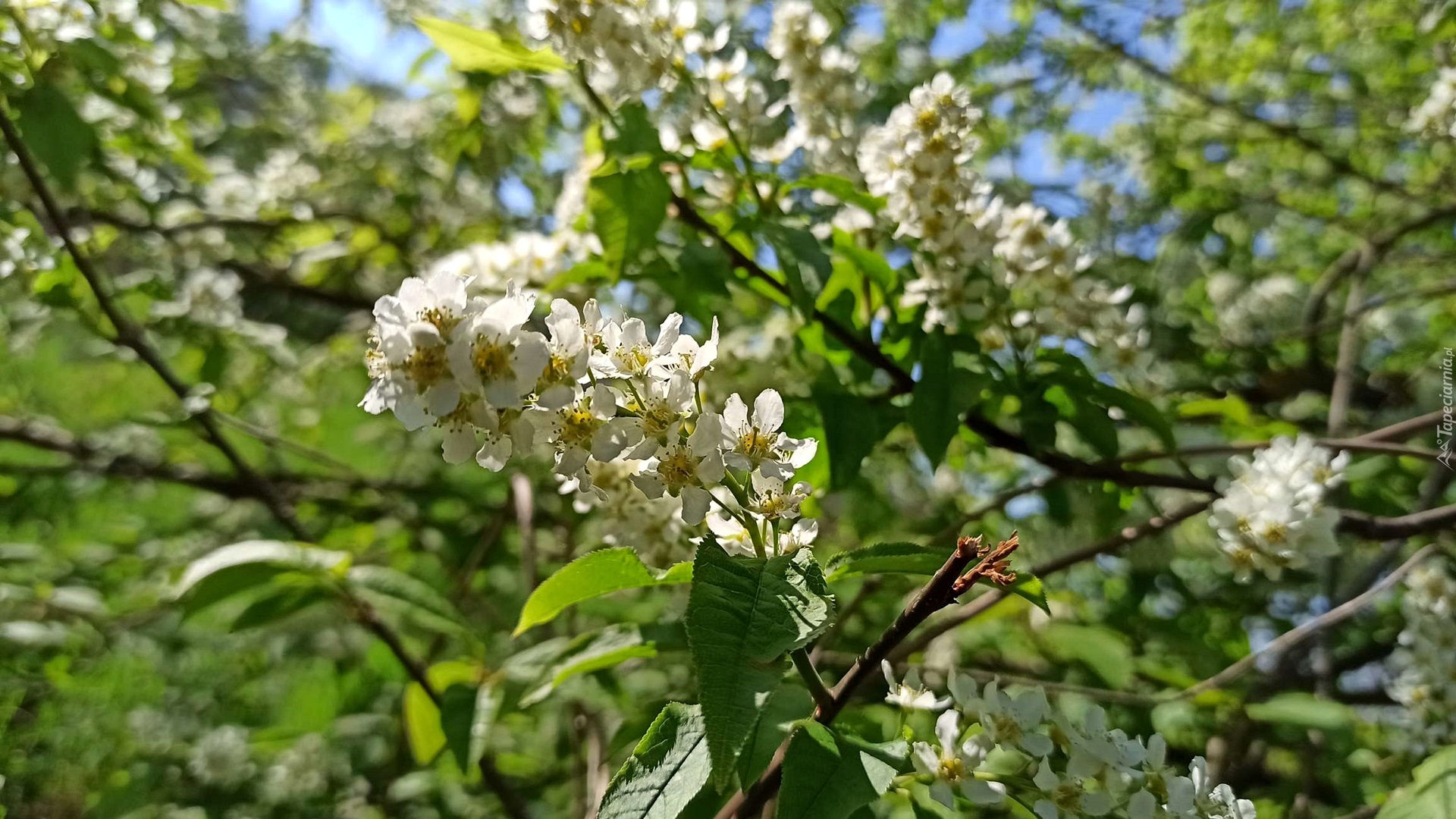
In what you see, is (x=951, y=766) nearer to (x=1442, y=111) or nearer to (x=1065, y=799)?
(x=1065, y=799)

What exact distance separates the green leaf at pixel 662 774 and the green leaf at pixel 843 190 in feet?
3.46

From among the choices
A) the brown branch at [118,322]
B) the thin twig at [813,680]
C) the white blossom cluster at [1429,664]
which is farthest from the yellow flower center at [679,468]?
the white blossom cluster at [1429,664]

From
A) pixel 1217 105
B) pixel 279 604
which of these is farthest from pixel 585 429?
pixel 1217 105

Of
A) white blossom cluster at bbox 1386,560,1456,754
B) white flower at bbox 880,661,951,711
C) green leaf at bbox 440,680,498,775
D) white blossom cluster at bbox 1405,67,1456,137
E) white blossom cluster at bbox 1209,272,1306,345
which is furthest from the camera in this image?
white blossom cluster at bbox 1209,272,1306,345

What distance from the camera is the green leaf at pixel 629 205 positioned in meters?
1.64

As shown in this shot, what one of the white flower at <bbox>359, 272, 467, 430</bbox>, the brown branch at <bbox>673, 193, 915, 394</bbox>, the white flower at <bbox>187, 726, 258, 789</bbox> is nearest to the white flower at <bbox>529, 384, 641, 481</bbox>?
the white flower at <bbox>359, 272, 467, 430</bbox>

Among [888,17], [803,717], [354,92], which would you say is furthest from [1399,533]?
[354,92]

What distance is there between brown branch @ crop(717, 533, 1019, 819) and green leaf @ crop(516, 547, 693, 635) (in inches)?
8.3

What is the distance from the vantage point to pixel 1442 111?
2379mm

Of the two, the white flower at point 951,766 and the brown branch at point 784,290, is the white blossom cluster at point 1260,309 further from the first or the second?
the white flower at point 951,766

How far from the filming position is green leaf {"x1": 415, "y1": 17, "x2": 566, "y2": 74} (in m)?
1.69

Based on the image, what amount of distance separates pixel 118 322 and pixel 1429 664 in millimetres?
2974

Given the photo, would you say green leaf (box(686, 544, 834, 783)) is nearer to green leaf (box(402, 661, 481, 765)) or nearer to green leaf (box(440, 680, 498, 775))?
green leaf (box(440, 680, 498, 775))

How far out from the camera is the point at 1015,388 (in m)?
1.87
